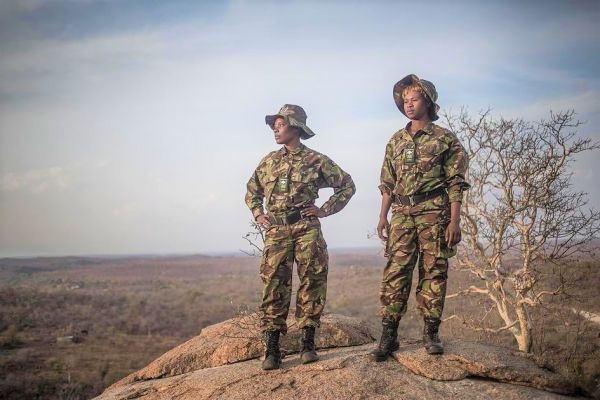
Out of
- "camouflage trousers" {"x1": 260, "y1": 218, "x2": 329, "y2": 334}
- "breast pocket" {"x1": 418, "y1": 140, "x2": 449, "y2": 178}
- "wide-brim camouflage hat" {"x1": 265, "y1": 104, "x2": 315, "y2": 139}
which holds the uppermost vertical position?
"wide-brim camouflage hat" {"x1": 265, "y1": 104, "x2": 315, "y2": 139}

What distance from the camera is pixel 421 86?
403 centimetres

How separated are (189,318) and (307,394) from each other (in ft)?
66.2

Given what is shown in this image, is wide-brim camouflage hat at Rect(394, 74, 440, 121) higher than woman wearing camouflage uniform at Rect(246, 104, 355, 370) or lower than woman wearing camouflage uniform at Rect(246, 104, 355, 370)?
higher

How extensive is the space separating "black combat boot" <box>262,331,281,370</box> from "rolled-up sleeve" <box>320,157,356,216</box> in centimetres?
134

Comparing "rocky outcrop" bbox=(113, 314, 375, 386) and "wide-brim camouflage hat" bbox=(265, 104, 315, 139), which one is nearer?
"wide-brim camouflage hat" bbox=(265, 104, 315, 139)

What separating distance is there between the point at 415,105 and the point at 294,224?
158 cm

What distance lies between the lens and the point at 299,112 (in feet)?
14.8

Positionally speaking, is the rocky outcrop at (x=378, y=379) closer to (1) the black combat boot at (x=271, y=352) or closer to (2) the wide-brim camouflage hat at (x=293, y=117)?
(1) the black combat boot at (x=271, y=352)

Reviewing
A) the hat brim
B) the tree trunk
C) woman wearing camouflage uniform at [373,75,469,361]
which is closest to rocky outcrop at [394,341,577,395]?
woman wearing camouflage uniform at [373,75,469,361]

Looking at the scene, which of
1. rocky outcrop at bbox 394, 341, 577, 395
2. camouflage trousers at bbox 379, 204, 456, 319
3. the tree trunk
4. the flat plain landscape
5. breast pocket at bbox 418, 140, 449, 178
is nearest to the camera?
rocky outcrop at bbox 394, 341, 577, 395

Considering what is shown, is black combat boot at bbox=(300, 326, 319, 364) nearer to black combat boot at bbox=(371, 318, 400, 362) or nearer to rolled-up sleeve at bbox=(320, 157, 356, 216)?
black combat boot at bbox=(371, 318, 400, 362)

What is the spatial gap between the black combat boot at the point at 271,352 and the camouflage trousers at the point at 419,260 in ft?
3.43

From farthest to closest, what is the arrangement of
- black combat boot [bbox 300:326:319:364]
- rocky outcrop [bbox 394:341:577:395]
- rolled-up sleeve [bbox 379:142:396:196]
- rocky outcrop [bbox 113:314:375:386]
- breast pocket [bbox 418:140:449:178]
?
rocky outcrop [bbox 113:314:375:386]
rolled-up sleeve [bbox 379:142:396:196]
black combat boot [bbox 300:326:319:364]
breast pocket [bbox 418:140:449:178]
rocky outcrop [bbox 394:341:577:395]

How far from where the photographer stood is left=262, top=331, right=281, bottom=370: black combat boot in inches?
160
